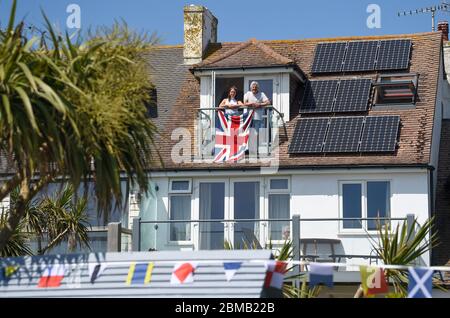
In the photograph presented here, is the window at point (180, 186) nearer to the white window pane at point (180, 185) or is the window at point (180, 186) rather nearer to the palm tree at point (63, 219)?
the white window pane at point (180, 185)

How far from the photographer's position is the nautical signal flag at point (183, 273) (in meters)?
15.6

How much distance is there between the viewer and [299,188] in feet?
96.0

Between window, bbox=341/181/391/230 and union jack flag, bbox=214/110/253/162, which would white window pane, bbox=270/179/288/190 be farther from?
window, bbox=341/181/391/230

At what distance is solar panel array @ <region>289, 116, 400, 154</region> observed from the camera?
95.4 feet

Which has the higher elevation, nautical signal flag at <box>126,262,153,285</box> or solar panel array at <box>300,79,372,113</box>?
solar panel array at <box>300,79,372,113</box>

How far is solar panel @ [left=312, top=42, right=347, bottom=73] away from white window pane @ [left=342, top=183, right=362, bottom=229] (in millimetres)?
4616

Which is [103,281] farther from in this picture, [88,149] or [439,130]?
[439,130]

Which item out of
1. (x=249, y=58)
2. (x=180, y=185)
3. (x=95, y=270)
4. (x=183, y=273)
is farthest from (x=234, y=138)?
(x=183, y=273)

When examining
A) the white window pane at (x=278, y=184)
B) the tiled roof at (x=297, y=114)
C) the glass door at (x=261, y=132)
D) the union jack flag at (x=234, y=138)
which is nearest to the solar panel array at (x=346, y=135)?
the tiled roof at (x=297, y=114)

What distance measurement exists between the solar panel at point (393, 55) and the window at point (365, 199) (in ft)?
14.8

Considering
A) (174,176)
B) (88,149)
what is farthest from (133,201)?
(88,149)

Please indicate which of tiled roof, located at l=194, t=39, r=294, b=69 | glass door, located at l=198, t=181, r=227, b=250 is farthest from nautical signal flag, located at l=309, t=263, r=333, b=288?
tiled roof, located at l=194, t=39, r=294, b=69

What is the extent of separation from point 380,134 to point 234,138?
3.77 m

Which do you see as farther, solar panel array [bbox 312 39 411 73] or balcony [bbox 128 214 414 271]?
solar panel array [bbox 312 39 411 73]
